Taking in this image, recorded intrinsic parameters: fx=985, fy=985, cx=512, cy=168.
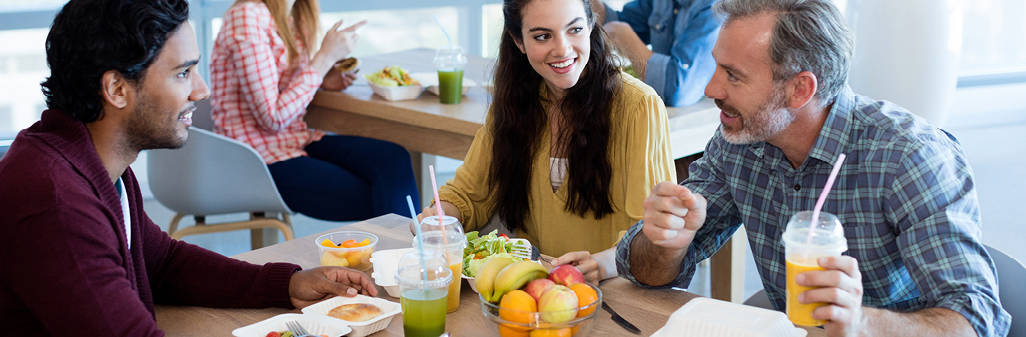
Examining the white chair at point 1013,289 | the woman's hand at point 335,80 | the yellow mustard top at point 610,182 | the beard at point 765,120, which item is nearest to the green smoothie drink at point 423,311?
the beard at point 765,120

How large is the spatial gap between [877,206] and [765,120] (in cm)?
23

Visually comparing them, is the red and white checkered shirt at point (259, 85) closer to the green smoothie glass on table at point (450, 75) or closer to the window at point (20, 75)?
the green smoothie glass on table at point (450, 75)

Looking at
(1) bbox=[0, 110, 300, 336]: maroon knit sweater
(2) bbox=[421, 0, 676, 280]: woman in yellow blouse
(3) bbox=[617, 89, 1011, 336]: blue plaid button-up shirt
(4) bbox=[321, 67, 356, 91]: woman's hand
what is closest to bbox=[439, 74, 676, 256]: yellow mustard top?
(2) bbox=[421, 0, 676, 280]: woman in yellow blouse

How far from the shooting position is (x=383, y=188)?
3236 mm

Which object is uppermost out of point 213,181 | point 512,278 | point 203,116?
point 512,278

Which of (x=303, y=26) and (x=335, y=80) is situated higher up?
(x=303, y=26)

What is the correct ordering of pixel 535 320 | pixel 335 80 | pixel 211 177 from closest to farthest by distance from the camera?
pixel 535 320 → pixel 211 177 → pixel 335 80

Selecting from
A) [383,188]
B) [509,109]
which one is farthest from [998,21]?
[509,109]

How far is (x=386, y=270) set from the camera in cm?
167

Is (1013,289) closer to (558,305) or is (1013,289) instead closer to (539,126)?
(558,305)

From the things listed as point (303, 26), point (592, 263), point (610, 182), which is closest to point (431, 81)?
point (303, 26)

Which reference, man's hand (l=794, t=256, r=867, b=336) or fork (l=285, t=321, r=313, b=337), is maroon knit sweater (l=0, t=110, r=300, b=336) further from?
man's hand (l=794, t=256, r=867, b=336)

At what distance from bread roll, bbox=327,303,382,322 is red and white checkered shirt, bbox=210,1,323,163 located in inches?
67.5

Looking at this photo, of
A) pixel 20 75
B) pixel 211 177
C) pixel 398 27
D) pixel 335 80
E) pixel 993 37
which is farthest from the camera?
pixel 993 37
